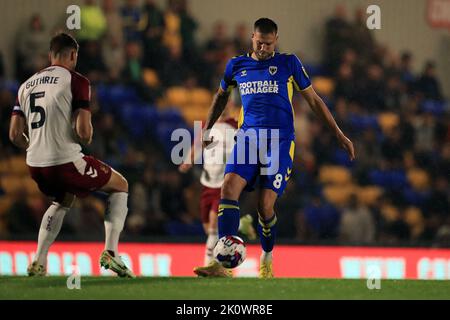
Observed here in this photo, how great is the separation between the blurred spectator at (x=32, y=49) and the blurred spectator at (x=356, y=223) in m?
5.10

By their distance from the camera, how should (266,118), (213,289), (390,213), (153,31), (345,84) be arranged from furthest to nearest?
(345,84) < (153,31) < (390,213) < (266,118) < (213,289)

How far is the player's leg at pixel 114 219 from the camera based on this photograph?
29.9 ft

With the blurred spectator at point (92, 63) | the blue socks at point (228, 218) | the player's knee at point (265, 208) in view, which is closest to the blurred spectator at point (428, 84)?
the blurred spectator at point (92, 63)

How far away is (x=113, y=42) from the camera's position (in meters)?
17.8

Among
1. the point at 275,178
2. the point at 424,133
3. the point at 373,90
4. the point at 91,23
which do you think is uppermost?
the point at 91,23

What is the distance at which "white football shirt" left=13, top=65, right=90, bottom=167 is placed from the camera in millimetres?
8875

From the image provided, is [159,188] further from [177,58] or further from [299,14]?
[299,14]

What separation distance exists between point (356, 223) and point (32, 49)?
5630mm

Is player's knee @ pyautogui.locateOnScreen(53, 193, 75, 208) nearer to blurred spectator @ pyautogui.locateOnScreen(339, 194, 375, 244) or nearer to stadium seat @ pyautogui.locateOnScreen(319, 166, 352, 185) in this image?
blurred spectator @ pyautogui.locateOnScreen(339, 194, 375, 244)

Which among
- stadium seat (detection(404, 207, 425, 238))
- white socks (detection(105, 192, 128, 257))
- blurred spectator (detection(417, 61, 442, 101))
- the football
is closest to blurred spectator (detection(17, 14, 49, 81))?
stadium seat (detection(404, 207, 425, 238))

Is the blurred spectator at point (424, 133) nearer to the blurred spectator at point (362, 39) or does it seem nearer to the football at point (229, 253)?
the blurred spectator at point (362, 39)

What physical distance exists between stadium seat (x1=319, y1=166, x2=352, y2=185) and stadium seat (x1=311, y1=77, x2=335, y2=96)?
4.65ft

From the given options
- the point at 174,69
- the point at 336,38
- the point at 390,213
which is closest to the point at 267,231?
the point at 390,213

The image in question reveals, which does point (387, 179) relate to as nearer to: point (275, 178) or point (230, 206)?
point (275, 178)
